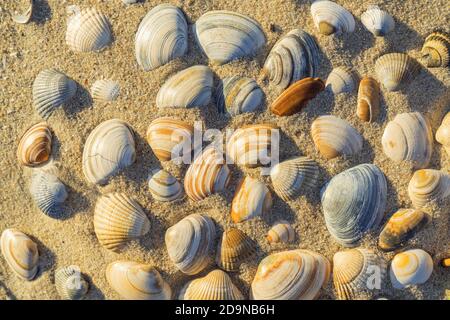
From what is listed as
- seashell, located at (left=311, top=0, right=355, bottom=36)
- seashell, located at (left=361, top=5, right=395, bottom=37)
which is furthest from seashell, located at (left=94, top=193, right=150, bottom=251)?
seashell, located at (left=361, top=5, right=395, bottom=37)

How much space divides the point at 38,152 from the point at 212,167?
0.97 m

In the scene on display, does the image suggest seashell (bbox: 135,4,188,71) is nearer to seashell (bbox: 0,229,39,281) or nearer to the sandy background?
the sandy background

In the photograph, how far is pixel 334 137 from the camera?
2262mm

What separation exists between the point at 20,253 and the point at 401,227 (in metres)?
2.09

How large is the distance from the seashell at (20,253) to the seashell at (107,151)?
53 centimetres

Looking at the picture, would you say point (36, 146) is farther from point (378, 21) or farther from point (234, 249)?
point (378, 21)

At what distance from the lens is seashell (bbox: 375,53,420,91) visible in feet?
7.47

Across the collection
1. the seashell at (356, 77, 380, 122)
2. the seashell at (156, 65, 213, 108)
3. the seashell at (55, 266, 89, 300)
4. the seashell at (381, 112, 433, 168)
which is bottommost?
the seashell at (55, 266, 89, 300)

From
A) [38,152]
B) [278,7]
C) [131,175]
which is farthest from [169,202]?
[278,7]

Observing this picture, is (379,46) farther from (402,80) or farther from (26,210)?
(26,210)

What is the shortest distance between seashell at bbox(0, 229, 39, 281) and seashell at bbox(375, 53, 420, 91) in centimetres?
215

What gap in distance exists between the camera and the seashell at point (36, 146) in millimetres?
2377

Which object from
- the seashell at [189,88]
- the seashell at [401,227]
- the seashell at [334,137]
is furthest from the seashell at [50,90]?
the seashell at [401,227]

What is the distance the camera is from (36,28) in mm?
2451
